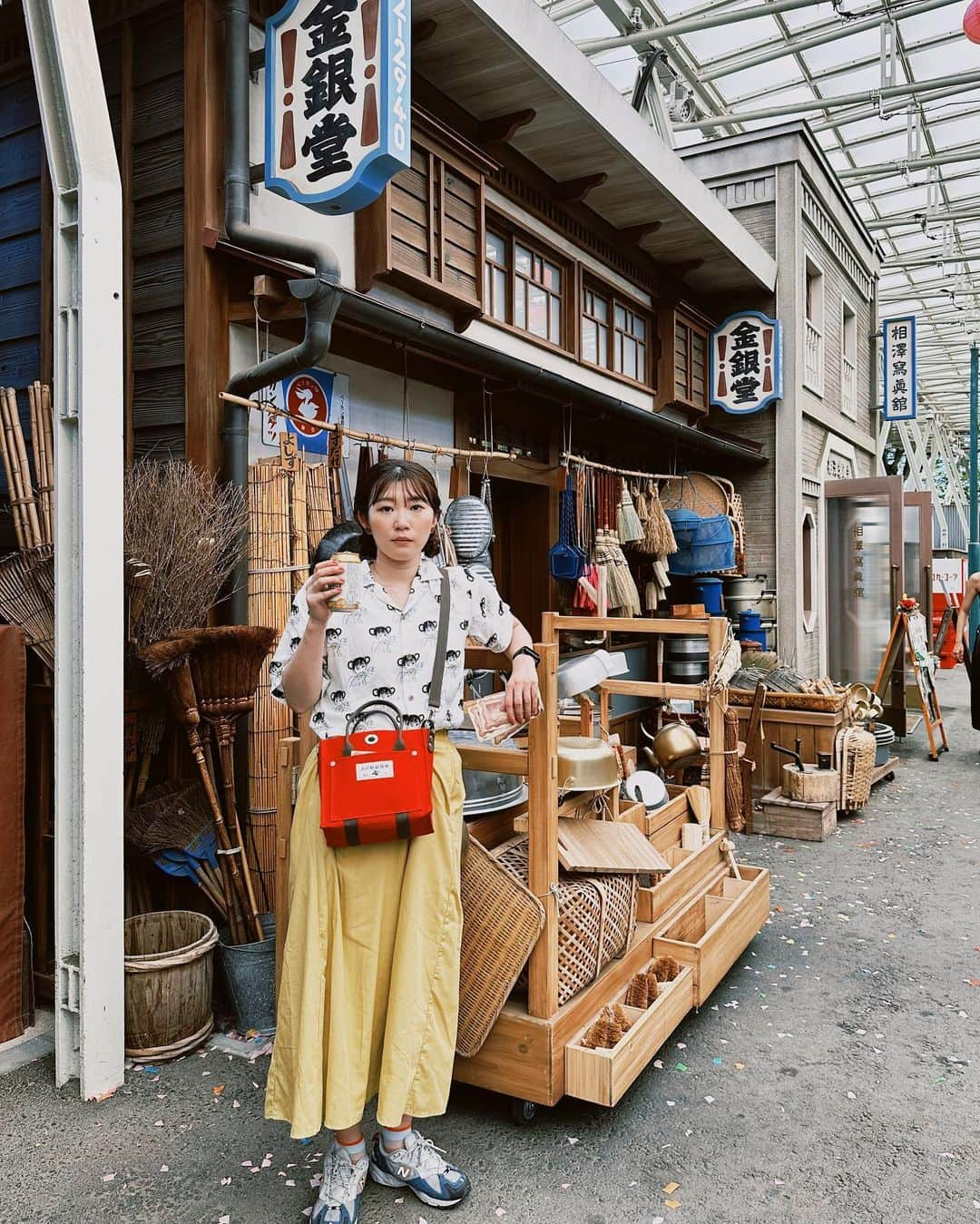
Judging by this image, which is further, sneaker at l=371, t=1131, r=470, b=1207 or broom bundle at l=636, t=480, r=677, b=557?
broom bundle at l=636, t=480, r=677, b=557

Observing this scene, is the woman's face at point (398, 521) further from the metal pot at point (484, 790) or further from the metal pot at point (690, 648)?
the metal pot at point (690, 648)

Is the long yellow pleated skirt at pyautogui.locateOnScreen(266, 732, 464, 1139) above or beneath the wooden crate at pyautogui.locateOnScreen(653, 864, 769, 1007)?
above

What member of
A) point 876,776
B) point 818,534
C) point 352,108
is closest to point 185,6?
point 352,108

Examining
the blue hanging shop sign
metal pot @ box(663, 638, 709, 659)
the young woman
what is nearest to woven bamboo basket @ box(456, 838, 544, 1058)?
the young woman

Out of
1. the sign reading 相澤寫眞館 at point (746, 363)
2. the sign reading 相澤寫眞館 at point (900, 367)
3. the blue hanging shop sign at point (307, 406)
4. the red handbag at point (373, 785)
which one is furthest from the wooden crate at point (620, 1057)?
the sign reading 相澤寫眞館 at point (900, 367)

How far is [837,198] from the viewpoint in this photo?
13391 mm

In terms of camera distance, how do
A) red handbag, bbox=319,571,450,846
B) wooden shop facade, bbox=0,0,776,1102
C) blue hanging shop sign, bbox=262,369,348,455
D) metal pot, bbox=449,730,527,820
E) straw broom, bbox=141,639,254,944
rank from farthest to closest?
1. blue hanging shop sign, bbox=262,369,348,455
2. wooden shop facade, bbox=0,0,776,1102
3. straw broom, bbox=141,639,254,944
4. metal pot, bbox=449,730,527,820
5. red handbag, bbox=319,571,450,846

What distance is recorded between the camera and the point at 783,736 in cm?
784

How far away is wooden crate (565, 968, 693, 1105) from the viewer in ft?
9.71

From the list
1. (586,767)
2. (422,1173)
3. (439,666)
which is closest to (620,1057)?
(422,1173)

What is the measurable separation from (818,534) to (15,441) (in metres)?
10.5

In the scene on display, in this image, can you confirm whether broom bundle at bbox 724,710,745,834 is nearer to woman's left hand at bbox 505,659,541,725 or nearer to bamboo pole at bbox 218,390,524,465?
bamboo pole at bbox 218,390,524,465

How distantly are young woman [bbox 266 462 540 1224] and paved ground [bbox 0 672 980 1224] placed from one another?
334 millimetres

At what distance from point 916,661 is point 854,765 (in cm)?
294
